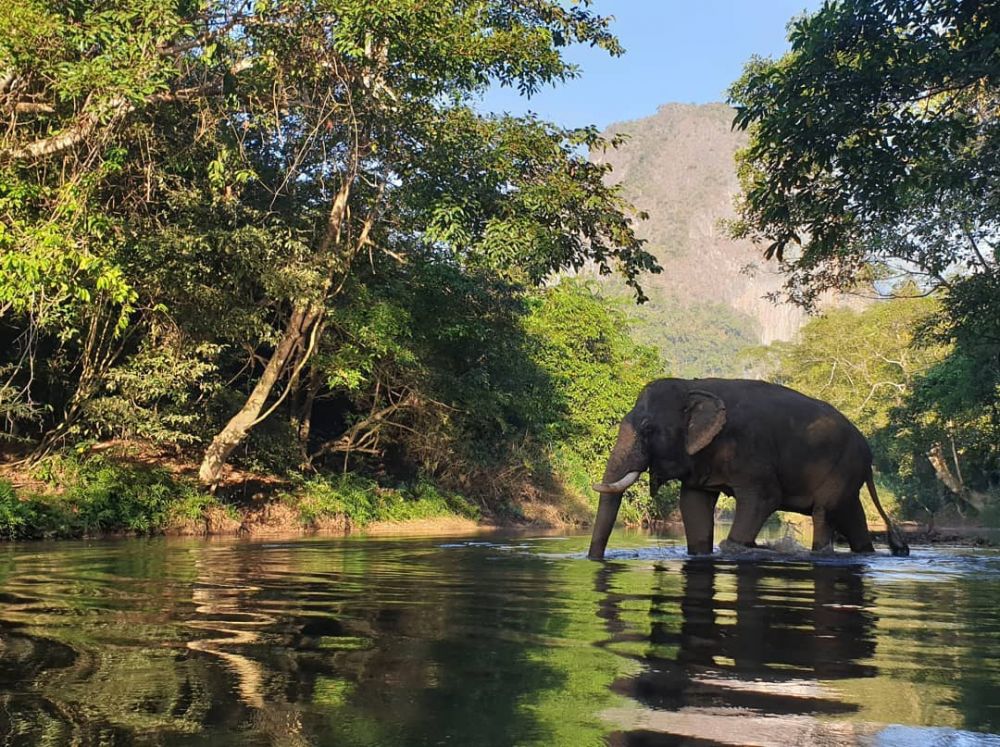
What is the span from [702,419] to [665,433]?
48cm

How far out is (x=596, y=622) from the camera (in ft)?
18.2

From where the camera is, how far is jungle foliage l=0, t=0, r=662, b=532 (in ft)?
47.2

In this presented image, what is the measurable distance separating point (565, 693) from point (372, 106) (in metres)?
14.9

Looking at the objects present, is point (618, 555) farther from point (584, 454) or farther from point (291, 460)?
point (584, 454)

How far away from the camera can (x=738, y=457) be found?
12539 millimetres

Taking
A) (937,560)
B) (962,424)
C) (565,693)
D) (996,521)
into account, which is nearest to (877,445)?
(996,521)

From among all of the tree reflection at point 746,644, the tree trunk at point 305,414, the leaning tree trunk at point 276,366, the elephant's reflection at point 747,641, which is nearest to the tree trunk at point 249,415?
the leaning tree trunk at point 276,366

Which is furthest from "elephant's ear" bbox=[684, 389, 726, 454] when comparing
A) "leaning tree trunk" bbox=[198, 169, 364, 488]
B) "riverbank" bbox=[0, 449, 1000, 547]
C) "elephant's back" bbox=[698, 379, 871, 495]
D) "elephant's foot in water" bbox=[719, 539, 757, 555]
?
"leaning tree trunk" bbox=[198, 169, 364, 488]

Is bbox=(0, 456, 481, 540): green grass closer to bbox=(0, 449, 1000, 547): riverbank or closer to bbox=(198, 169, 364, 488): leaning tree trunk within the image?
bbox=(0, 449, 1000, 547): riverbank

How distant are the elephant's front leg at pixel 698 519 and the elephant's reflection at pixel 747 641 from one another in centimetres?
377

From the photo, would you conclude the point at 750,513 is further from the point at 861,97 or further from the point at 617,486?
the point at 861,97

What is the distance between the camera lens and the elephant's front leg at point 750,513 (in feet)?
39.9

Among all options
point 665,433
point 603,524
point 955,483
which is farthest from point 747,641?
point 955,483

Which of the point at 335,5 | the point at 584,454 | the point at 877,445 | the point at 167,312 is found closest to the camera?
the point at 335,5
